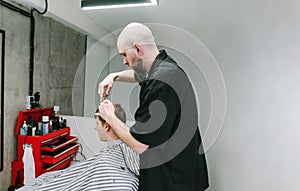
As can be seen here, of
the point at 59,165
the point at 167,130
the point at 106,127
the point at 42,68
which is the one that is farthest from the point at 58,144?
the point at 167,130

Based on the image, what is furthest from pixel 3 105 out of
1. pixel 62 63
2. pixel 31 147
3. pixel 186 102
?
pixel 186 102

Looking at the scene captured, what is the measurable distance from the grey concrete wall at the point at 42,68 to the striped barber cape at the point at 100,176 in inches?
27.9

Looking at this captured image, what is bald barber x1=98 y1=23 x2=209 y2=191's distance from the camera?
1.10m

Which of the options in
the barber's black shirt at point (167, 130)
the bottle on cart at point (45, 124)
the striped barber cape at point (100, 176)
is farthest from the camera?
the bottle on cart at point (45, 124)

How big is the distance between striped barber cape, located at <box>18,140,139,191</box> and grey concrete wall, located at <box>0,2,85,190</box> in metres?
0.71

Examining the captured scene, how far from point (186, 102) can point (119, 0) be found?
144cm

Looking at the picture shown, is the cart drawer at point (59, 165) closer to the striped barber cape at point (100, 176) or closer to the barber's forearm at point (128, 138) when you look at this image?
the striped barber cape at point (100, 176)

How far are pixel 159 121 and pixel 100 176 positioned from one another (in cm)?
68

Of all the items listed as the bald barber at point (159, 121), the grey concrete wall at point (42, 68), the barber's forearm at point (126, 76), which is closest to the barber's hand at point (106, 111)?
the bald barber at point (159, 121)

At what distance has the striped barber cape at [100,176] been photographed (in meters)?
1.48

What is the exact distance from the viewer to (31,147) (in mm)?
2057

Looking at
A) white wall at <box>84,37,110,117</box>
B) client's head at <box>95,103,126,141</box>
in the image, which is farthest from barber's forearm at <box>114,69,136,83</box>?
white wall at <box>84,37,110,117</box>

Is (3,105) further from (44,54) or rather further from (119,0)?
(119,0)

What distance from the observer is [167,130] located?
1.12 metres
